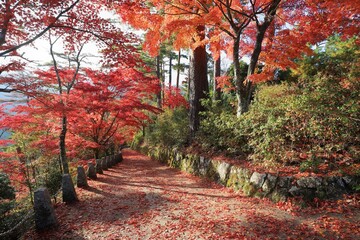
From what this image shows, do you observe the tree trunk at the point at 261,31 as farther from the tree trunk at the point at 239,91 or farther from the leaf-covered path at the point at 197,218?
the leaf-covered path at the point at 197,218

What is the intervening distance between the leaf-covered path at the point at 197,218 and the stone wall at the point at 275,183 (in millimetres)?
200

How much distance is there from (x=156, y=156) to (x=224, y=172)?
902cm

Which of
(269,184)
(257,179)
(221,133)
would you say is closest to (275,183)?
(269,184)

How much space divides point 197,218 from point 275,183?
1.88 metres

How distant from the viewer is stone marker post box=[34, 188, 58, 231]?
13.1ft

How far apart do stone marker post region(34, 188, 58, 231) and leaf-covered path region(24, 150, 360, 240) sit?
159mm

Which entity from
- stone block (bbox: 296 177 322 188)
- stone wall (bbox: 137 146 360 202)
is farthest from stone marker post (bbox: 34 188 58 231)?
stone block (bbox: 296 177 322 188)

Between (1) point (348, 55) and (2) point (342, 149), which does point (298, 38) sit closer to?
(1) point (348, 55)

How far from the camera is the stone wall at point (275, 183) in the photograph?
13.1ft

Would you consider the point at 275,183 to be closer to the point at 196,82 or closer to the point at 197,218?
the point at 197,218

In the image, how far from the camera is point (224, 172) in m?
6.38

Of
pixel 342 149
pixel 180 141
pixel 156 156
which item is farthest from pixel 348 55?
pixel 156 156

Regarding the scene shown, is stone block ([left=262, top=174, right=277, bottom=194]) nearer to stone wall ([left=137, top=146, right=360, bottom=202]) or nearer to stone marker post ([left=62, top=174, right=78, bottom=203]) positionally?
stone wall ([left=137, top=146, right=360, bottom=202])

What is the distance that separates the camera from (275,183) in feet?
15.3
